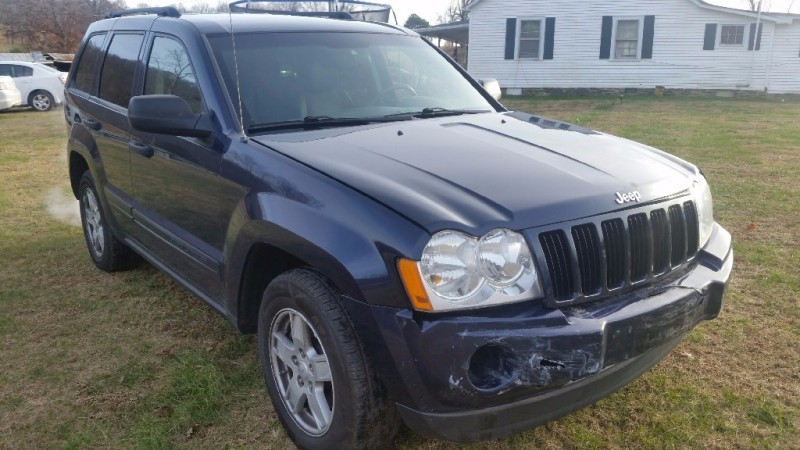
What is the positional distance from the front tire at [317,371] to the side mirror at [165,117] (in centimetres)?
90

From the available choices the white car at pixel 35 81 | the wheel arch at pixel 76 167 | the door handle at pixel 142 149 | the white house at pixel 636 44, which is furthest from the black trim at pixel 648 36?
the door handle at pixel 142 149

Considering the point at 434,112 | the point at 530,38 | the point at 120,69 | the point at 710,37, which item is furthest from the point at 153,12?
the point at 710,37

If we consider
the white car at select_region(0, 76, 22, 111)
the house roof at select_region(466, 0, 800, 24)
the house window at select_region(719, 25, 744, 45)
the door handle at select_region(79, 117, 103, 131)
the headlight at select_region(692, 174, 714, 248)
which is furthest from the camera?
the house window at select_region(719, 25, 744, 45)

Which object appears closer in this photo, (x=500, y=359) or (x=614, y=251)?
(x=500, y=359)

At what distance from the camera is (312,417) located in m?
2.73

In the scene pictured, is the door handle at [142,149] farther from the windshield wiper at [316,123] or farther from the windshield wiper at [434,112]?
the windshield wiper at [434,112]

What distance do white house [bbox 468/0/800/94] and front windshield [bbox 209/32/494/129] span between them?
63.0ft

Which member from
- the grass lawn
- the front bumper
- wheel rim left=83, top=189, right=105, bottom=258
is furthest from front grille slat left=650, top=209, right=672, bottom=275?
wheel rim left=83, top=189, right=105, bottom=258

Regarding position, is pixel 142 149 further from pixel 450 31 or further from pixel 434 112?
pixel 450 31

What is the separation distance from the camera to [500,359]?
7.05ft

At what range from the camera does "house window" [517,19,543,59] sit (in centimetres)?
2216

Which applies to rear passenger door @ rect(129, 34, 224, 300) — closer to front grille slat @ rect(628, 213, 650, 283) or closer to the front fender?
the front fender

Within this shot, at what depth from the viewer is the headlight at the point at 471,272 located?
7.00 ft

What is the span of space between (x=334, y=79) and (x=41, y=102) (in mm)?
19229
